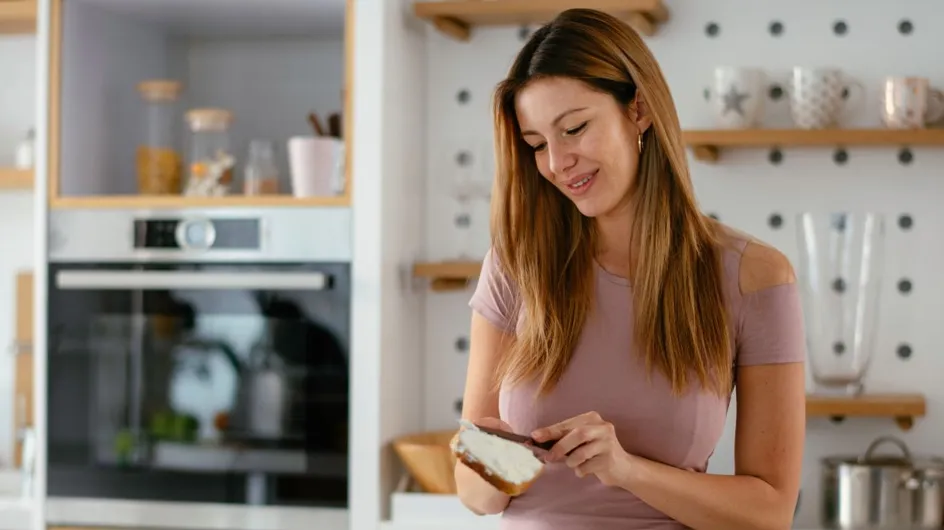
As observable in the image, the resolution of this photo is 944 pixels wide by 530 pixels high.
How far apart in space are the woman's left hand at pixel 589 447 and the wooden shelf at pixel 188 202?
1.23m

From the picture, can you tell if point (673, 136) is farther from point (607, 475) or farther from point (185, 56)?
point (185, 56)

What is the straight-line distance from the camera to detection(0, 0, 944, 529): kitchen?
8.11ft

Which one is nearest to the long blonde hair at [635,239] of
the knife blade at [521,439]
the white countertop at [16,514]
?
the knife blade at [521,439]

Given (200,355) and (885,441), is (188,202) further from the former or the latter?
(885,441)

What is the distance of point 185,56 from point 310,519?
3.23ft

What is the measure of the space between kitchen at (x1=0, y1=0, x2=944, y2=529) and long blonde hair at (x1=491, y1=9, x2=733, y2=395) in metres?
0.96

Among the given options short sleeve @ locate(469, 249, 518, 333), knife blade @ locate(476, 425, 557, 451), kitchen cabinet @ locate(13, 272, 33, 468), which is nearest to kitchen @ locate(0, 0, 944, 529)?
kitchen cabinet @ locate(13, 272, 33, 468)

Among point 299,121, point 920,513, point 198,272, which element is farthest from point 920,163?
point 198,272

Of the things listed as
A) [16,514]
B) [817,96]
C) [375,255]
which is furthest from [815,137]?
[16,514]

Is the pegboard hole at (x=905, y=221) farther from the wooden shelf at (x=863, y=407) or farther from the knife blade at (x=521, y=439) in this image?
the knife blade at (x=521, y=439)

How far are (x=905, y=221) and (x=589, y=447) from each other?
1.52 metres

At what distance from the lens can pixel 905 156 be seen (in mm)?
2584

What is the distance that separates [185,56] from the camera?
2668mm

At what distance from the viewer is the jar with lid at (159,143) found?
2605 millimetres
